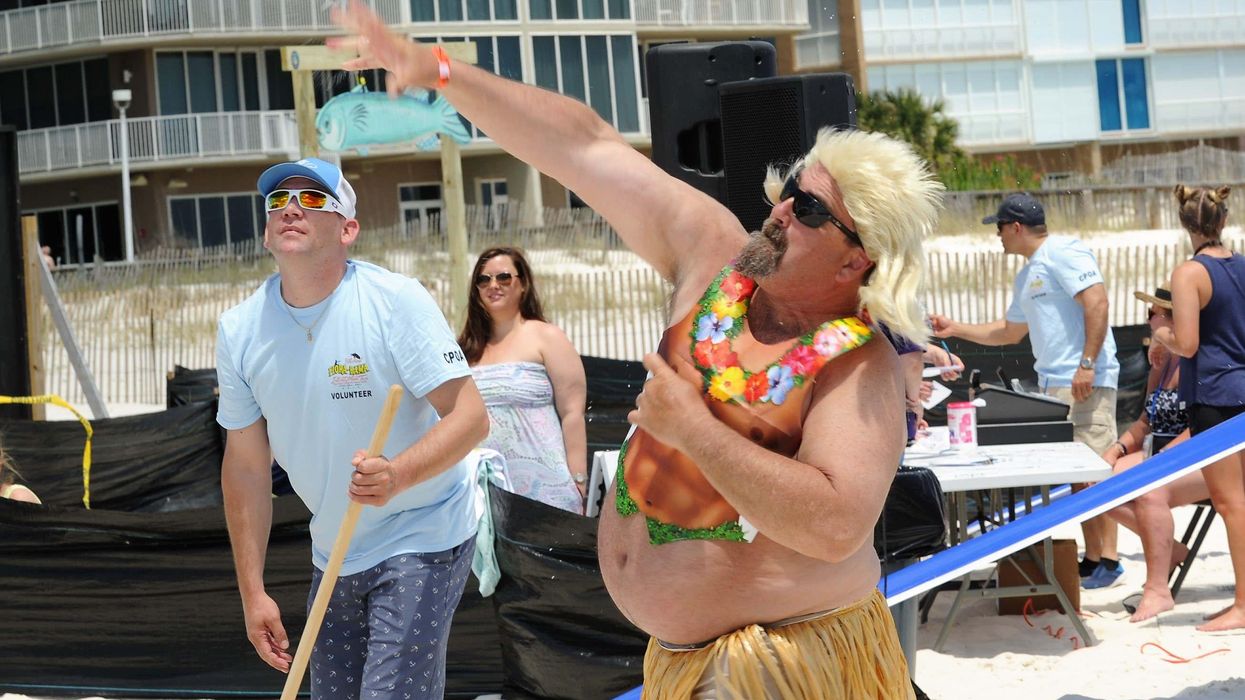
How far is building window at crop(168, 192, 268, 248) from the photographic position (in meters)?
32.9

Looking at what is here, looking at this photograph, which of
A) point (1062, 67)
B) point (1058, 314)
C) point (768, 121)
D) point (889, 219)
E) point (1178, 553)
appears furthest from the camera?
point (1062, 67)

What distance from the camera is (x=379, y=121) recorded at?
39.1ft

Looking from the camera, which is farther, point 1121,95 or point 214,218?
point 1121,95

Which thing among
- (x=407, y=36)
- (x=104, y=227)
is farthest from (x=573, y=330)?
(x=104, y=227)

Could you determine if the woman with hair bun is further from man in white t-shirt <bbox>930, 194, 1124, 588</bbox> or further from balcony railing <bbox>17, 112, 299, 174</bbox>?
balcony railing <bbox>17, 112, 299, 174</bbox>

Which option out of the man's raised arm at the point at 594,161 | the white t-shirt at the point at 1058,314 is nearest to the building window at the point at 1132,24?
the white t-shirt at the point at 1058,314

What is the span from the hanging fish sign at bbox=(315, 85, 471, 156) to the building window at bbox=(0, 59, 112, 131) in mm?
23237

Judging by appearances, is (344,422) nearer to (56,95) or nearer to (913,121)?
(913,121)

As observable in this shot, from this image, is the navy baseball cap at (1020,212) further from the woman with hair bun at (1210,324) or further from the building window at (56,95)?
the building window at (56,95)

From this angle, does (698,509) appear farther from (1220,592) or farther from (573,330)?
(573,330)

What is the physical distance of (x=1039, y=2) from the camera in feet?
137

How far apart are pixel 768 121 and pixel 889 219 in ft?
6.72

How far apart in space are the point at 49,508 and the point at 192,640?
2.63 feet

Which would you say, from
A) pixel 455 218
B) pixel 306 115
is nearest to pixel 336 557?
pixel 306 115
